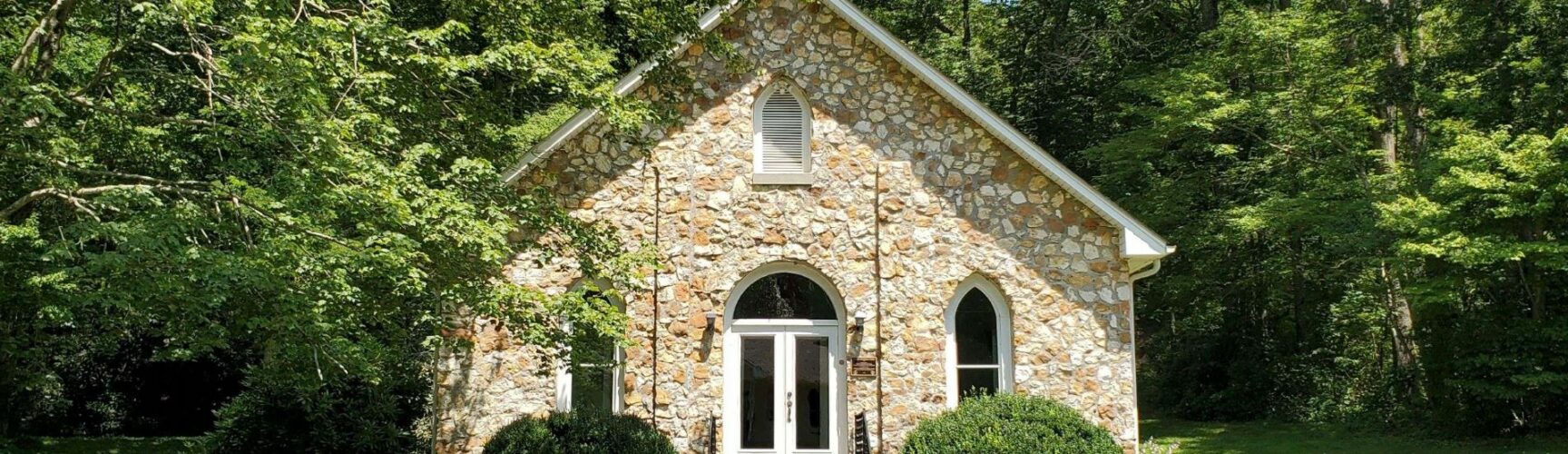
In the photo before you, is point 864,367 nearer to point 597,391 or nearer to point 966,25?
point 597,391

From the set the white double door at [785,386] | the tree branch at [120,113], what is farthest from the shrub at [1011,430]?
the tree branch at [120,113]

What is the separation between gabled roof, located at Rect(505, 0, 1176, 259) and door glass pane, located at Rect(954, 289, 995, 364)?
5.78 feet

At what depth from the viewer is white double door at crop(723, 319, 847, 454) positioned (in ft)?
45.5

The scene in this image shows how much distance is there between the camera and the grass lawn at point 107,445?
19031mm

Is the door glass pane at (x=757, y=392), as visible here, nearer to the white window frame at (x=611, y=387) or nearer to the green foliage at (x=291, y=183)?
the white window frame at (x=611, y=387)

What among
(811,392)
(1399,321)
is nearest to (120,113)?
(811,392)

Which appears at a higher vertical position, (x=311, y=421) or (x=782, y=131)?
(x=782, y=131)

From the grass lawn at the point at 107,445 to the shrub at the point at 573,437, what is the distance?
8447 mm

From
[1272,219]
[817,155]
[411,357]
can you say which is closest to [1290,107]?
[1272,219]

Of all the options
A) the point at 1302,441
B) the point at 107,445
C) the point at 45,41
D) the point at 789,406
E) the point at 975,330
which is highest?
the point at 45,41

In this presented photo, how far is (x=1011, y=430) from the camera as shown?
1223 centimetres

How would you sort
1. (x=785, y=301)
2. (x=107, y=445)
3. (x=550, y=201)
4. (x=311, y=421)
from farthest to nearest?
1. (x=107, y=445)
2. (x=311, y=421)
3. (x=785, y=301)
4. (x=550, y=201)

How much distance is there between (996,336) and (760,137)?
12.5 feet

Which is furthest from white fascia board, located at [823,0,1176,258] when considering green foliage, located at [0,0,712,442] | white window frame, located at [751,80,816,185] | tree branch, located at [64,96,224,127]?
tree branch, located at [64,96,224,127]
